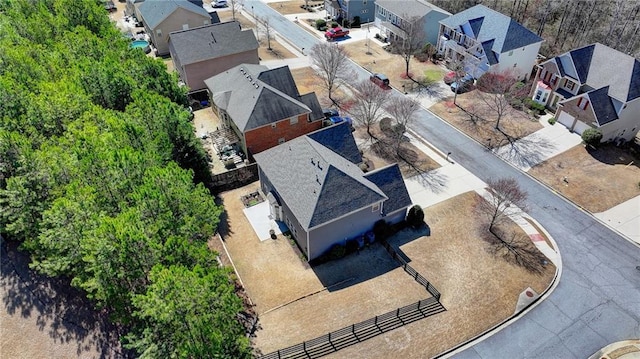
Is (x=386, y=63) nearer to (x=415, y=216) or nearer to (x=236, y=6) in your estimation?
(x=415, y=216)

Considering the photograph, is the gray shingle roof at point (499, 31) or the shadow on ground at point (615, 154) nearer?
the shadow on ground at point (615, 154)

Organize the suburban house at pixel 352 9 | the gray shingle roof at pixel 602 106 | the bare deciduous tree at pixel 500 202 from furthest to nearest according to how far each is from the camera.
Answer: the suburban house at pixel 352 9 → the gray shingle roof at pixel 602 106 → the bare deciduous tree at pixel 500 202

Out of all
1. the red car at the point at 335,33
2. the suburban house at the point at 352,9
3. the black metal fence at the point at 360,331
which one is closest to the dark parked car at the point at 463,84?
the red car at the point at 335,33

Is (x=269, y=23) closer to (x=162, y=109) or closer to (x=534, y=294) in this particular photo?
(x=162, y=109)

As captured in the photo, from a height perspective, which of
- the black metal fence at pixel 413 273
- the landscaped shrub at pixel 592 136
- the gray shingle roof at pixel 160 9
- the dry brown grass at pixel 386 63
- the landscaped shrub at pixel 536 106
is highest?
the gray shingle roof at pixel 160 9

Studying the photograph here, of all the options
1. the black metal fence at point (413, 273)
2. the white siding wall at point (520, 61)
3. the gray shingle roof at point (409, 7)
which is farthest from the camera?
the gray shingle roof at point (409, 7)

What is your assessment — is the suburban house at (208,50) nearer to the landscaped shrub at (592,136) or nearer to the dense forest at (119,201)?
the dense forest at (119,201)

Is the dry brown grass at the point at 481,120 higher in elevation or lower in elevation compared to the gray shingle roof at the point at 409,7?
lower

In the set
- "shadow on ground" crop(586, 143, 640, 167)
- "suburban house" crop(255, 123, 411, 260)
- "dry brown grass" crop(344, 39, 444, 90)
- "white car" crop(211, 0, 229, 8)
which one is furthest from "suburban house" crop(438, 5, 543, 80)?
"white car" crop(211, 0, 229, 8)
